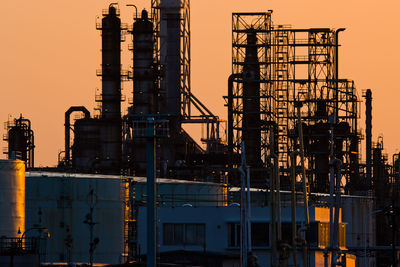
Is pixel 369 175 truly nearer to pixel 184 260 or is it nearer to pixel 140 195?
pixel 140 195

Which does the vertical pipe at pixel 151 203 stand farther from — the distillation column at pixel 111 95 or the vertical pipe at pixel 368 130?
the vertical pipe at pixel 368 130

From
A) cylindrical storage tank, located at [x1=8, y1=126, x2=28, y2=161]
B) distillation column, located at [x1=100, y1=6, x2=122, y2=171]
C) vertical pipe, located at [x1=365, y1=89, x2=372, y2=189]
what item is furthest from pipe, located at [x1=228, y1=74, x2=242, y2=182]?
cylindrical storage tank, located at [x1=8, y1=126, x2=28, y2=161]

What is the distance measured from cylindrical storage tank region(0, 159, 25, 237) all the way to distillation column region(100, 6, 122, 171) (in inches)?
1545

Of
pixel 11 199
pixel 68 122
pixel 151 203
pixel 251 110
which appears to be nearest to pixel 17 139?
pixel 68 122

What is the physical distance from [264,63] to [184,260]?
3958cm

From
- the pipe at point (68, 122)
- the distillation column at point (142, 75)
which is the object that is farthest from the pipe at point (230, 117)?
the pipe at point (68, 122)

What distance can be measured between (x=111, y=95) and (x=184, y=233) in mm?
30044

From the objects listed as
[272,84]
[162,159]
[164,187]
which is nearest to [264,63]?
[272,84]

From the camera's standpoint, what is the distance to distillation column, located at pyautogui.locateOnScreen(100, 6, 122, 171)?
107 meters

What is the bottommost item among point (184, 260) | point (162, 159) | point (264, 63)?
point (184, 260)

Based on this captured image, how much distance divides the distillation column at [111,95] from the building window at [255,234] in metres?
28.2

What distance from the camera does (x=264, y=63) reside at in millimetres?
109438

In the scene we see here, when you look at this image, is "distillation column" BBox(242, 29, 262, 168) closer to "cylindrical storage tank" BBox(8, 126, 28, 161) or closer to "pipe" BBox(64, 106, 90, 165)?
"pipe" BBox(64, 106, 90, 165)

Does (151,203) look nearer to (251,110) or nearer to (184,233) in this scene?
(184,233)
